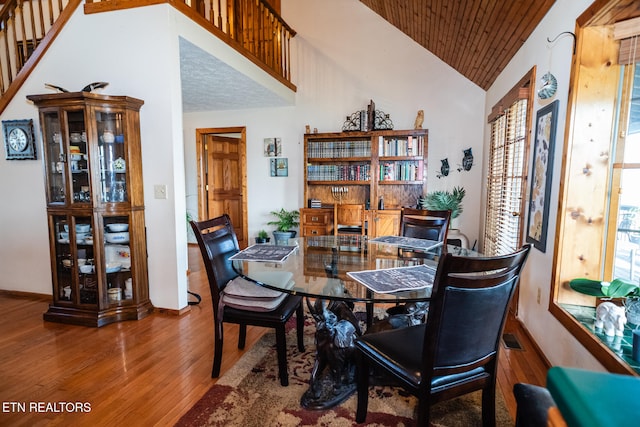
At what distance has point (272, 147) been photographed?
5137mm

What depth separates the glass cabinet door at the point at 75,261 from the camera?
2.71 metres

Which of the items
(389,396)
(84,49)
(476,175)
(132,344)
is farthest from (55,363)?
(476,175)

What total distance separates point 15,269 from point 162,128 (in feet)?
7.38

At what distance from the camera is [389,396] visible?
69.4 inches

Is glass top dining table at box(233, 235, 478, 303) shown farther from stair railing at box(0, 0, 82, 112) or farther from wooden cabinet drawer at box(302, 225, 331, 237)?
stair railing at box(0, 0, 82, 112)

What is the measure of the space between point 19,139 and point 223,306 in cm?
284

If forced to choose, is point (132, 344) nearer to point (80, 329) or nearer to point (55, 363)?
point (55, 363)

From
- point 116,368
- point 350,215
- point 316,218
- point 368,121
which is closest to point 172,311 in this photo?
point 116,368

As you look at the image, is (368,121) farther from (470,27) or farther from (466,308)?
(466,308)

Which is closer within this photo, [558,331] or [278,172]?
[558,331]

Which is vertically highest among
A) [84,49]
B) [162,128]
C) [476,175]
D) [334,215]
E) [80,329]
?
[84,49]

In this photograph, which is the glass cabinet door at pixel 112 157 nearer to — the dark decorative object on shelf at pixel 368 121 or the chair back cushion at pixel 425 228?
the chair back cushion at pixel 425 228

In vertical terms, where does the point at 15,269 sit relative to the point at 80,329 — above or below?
above

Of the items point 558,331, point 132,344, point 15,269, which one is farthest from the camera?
point 15,269
